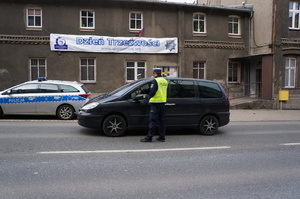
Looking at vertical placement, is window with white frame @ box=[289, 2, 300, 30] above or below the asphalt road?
above

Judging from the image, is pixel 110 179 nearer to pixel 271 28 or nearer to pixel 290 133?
pixel 290 133

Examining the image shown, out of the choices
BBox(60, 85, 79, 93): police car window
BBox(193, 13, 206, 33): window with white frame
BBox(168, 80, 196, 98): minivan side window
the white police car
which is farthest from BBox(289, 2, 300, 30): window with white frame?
BBox(60, 85, 79, 93): police car window

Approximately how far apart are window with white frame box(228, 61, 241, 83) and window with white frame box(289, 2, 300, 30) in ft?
14.1

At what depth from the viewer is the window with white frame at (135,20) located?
1761 centimetres

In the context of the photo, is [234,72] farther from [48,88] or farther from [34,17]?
[34,17]

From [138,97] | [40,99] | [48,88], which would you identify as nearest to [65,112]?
[40,99]

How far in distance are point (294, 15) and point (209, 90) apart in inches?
530

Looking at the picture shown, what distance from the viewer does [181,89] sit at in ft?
26.7

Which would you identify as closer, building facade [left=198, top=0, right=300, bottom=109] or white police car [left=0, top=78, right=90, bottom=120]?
white police car [left=0, top=78, right=90, bottom=120]

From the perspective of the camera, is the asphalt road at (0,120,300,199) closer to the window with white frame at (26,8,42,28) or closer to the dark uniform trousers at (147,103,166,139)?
the dark uniform trousers at (147,103,166,139)

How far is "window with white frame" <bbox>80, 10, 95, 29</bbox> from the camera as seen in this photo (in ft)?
55.4

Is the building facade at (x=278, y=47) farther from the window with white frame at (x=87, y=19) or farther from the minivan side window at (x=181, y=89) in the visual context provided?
the window with white frame at (x=87, y=19)

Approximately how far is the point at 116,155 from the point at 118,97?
2.20 metres

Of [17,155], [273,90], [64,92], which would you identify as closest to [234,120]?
[273,90]
